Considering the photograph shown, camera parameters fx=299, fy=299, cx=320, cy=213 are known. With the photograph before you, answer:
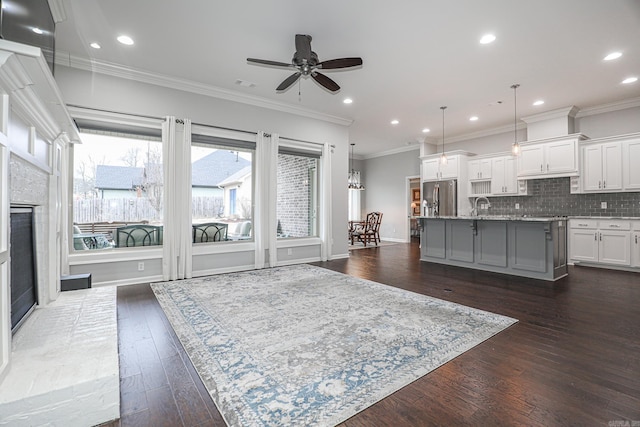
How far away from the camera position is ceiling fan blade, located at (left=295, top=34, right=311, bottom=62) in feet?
10.5

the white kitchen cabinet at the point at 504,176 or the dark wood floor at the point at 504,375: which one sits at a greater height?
the white kitchen cabinet at the point at 504,176

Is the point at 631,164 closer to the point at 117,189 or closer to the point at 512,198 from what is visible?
the point at 512,198

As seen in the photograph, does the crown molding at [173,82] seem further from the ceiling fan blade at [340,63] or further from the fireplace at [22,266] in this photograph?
the fireplace at [22,266]

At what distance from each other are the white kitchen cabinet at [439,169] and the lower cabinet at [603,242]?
266 centimetres

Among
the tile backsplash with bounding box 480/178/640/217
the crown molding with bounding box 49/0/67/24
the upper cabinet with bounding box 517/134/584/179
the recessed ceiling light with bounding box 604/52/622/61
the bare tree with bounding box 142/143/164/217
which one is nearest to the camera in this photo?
the crown molding with bounding box 49/0/67/24

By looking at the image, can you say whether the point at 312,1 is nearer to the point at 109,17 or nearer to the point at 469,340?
the point at 109,17

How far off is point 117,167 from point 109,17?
2062 mm

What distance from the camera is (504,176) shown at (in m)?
6.93

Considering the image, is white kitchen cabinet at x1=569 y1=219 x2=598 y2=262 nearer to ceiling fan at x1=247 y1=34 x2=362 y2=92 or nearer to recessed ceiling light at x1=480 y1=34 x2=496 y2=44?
recessed ceiling light at x1=480 y1=34 x2=496 y2=44

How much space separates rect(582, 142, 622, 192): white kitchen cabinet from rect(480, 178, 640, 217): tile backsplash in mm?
380

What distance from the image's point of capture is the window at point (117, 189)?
4176 mm

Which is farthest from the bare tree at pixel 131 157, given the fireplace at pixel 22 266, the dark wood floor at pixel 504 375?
the fireplace at pixel 22 266

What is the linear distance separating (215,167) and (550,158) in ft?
21.6

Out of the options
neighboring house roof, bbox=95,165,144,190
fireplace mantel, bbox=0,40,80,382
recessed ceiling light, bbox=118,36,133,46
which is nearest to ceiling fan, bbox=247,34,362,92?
recessed ceiling light, bbox=118,36,133,46
